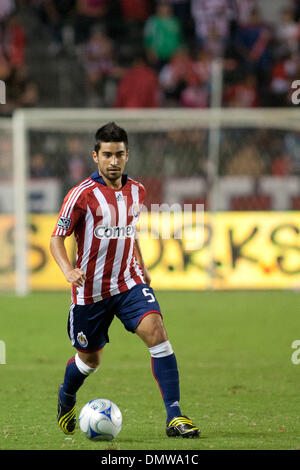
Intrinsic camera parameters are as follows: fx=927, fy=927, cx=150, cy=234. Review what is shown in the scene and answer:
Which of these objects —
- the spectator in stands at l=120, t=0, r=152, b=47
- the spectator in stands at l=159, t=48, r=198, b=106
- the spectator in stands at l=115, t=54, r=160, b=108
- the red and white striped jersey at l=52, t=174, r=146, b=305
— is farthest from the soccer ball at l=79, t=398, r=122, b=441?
the spectator in stands at l=120, t=0, r=152, b=47

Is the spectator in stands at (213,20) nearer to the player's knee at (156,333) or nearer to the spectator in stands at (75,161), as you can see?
the spectator in stands at (75,161)

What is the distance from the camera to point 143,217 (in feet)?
43.3

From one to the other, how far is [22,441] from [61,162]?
9.10 metres

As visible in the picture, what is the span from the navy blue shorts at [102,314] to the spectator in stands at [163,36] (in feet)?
40.6

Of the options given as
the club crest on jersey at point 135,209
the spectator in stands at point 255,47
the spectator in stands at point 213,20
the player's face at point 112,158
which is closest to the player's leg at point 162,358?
the club crest on jersey at point 135,209

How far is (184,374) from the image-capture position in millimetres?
7969

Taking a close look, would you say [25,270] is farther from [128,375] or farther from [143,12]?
[143,12]

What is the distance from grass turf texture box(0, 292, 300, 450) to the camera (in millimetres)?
5375

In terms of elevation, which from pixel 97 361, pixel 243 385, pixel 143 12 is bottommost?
pixel 243 385

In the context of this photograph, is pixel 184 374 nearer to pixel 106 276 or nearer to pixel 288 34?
pixel 106 276

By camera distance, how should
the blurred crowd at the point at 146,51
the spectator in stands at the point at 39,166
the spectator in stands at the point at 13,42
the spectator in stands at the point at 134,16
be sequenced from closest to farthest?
the spectator in stands at the point at 39,166
the blurred crowd at the point at 146,51
the spectator in stands at the point at 13,42
the spectator in stands at the point at 134,16

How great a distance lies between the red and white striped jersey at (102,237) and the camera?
216 inches

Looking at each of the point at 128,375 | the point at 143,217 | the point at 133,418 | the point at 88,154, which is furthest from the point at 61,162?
the point at 133,418

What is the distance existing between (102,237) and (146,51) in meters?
12.9
